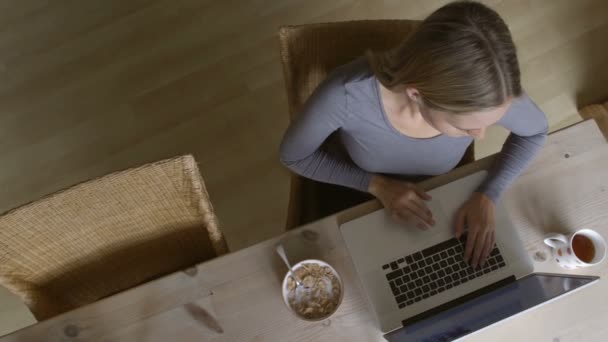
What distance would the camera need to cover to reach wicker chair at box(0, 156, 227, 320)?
912 millimetres

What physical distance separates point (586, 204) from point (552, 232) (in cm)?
10

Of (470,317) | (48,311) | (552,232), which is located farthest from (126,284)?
(552,232)

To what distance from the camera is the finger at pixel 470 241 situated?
92cm

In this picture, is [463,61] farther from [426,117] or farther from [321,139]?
[321,139]

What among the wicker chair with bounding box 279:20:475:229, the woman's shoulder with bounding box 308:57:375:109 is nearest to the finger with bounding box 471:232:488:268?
the woman's shoulder with bounding box 308:57:375:109

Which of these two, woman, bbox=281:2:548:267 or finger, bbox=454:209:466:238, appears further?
finger, bbox=454:209:466:238

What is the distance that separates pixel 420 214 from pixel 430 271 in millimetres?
119

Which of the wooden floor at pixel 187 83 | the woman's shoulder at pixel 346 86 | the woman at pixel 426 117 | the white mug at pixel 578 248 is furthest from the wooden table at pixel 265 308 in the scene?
the wooden floor at pixel 187 83

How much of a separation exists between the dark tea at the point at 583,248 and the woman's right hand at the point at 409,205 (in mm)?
293

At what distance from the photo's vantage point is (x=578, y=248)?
920mm

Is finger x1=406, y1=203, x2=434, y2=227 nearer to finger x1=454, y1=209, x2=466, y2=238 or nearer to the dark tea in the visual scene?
finger x1=454, y1=209, x2=466, y2=238

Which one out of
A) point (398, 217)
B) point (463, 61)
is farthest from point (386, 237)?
point (463, 61)

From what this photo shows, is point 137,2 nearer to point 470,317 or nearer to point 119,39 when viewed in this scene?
point 119,39

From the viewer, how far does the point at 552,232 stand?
94cm
